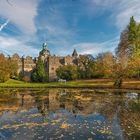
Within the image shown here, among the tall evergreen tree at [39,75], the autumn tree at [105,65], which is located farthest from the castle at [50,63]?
the autumn tree at [105,65]

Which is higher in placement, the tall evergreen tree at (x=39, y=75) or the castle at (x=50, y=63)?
the castle at (x=50, y=63)

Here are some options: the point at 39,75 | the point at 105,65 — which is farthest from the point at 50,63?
the point at 105,65

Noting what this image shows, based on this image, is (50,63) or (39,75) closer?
(39,75)

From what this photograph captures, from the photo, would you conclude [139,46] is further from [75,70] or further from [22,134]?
[22,134]

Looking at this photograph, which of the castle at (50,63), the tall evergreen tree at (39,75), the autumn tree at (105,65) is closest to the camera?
the autumn tree at (105,65)

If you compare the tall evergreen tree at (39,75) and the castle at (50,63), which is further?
the castle at (50,63)

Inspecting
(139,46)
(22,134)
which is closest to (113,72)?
(139,46)

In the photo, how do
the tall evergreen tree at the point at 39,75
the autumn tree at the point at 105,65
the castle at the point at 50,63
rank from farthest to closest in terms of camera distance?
the castle at the point at 50,63
the tall evergreen tree at the point at 39,75
the autumn tree at the point at 105,65

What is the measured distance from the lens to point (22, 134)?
31.2ft

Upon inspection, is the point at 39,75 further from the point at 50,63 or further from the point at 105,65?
the point at 105,65

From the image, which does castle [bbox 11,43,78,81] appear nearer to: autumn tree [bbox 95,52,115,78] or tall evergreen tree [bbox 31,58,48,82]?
tall evergreen tree [bbox 31,58,48,82]

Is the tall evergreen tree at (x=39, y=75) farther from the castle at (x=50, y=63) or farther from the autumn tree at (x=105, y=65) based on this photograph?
the autumn tree at (x=105, y=65)

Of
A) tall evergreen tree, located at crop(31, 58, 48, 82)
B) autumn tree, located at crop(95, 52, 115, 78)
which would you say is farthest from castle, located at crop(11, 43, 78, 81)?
autumn tree, located at crop(95, 52, 115, 78)

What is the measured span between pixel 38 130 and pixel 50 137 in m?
1.32
